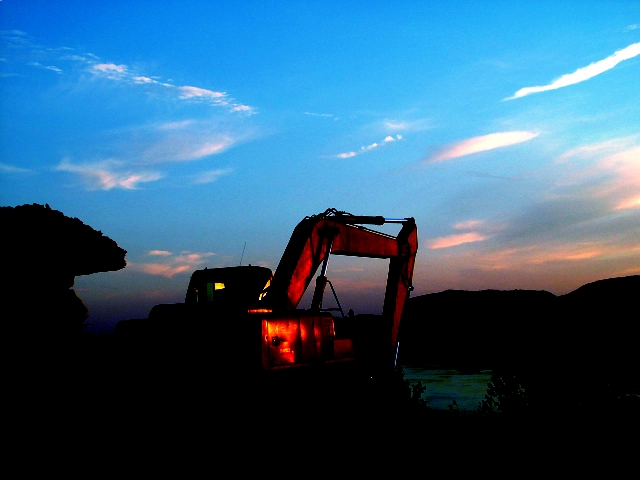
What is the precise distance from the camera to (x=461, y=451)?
7883 millimetres

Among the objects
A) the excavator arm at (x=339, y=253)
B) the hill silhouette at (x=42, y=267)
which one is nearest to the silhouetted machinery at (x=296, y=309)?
the excavator arm at (x=339, y=253)

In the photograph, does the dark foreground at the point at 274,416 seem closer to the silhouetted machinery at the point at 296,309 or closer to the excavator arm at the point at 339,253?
the silhouetted machinery at the point at 296,309

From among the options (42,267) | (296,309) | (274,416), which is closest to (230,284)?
(296,309)

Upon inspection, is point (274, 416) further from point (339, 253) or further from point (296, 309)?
point (339, 253)

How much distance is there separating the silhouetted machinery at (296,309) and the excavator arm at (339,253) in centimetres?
2

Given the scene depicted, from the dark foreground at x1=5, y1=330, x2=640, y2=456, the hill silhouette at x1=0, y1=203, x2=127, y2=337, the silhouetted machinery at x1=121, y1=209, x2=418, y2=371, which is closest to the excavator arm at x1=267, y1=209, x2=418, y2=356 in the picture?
the silhouetted machinery at x1=121, y1=209, x2=418, y2=371

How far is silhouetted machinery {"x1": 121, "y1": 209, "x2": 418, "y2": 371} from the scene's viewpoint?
22.2 ft

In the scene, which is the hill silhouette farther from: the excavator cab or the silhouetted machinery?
the silhouetted machinery

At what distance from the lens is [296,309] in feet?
27.0

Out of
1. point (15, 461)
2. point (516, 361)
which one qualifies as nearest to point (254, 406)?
point (15, 461)

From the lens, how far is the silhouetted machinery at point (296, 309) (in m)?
6.77

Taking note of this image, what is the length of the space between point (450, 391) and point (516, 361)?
14055mm

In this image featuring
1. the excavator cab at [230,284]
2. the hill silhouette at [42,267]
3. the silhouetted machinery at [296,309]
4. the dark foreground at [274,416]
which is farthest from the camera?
the hill silhouette at [42,267]

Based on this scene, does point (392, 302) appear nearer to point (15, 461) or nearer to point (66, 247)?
point (15, 461)
